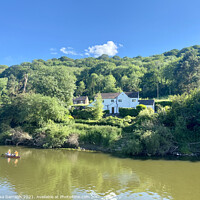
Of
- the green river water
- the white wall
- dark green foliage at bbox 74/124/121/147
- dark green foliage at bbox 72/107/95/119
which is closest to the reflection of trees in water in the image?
the green river water

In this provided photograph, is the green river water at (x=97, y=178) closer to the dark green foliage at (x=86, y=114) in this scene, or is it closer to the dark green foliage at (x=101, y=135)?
the dark green foliage at (x=101, y=135)

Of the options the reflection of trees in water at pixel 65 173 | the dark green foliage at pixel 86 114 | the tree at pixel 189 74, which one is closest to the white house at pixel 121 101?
the dark green foliage at pixel 86 114

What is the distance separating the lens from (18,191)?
50.6ft

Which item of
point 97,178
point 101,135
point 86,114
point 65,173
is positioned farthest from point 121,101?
point 97,178

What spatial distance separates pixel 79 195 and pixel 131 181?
5.87m

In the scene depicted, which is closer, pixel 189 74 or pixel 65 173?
pixel 65 173

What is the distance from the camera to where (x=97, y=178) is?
742 inches

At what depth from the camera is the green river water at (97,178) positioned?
1505cm

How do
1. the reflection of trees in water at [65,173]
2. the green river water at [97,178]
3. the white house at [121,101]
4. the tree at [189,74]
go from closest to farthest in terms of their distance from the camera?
the green river water at [97,178] → the reflection of trees in water at [65,173] → the white house at [121,101] → the tree at [189,74]

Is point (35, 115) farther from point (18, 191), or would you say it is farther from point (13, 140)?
point (18, 191)

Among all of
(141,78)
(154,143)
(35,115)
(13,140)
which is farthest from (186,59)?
(13,140)

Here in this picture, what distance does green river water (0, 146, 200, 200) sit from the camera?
15.0 m

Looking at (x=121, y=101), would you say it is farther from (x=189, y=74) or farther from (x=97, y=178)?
(x=97, y=178)

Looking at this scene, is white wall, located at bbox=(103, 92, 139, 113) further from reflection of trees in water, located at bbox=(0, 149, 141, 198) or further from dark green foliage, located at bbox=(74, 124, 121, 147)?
reflection of trees in water, located at bbox=(0, 149, 141, 198)
